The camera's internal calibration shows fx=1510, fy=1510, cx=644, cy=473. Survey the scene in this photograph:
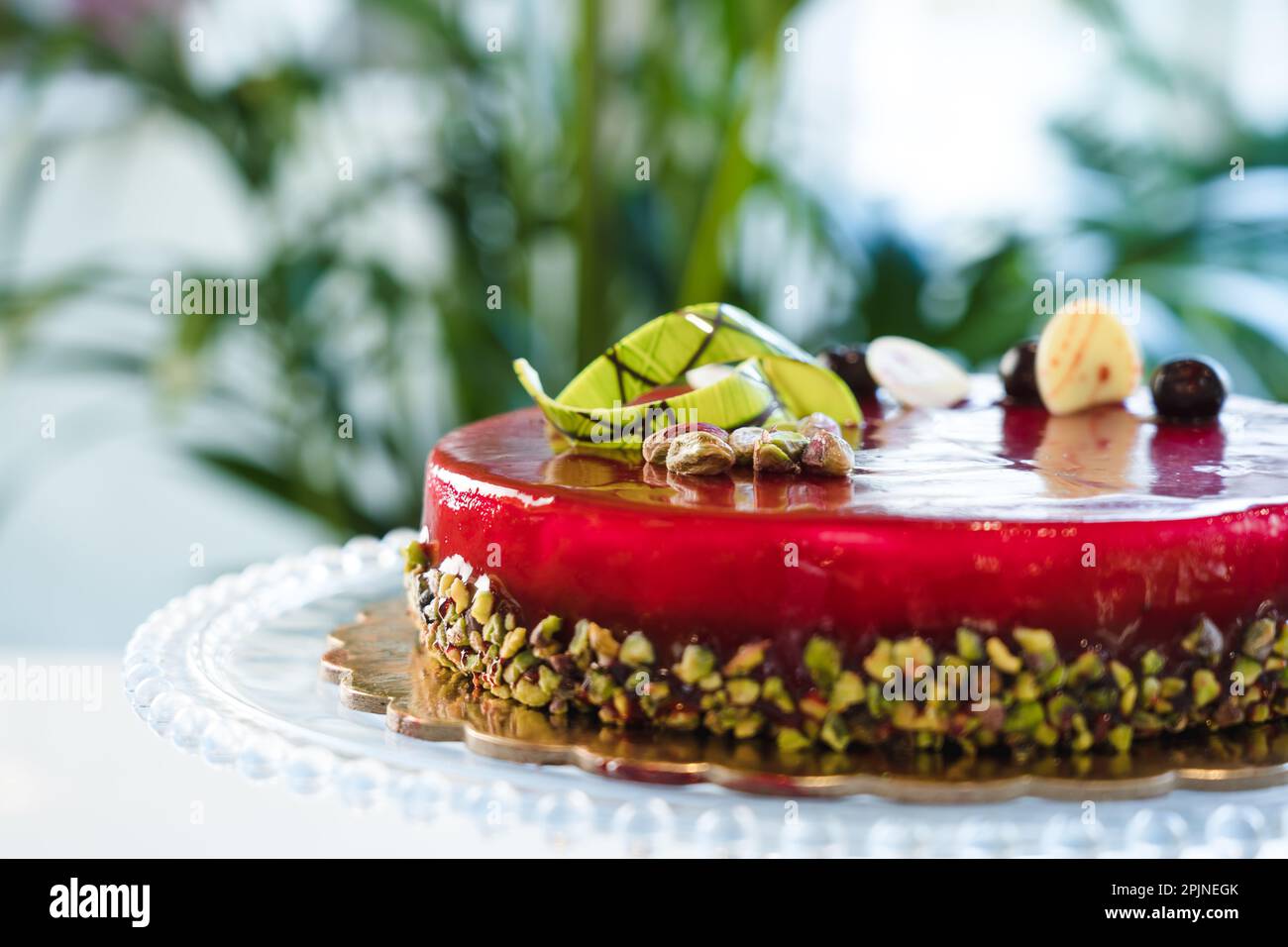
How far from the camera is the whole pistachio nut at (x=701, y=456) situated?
3.77 ft

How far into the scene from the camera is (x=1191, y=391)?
151 cm

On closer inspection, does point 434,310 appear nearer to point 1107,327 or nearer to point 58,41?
point 58,41

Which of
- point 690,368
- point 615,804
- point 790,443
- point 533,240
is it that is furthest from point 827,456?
point 533,240

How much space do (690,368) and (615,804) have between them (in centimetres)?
56

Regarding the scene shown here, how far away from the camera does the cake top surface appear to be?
3.46 ft

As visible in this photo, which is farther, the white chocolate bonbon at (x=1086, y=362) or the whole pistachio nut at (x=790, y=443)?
the white chocolate bonbon at (x=1086, y=362)

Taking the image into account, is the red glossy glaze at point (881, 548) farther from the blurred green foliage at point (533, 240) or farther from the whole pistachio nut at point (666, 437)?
the blurred green foliage at point (533, 240)

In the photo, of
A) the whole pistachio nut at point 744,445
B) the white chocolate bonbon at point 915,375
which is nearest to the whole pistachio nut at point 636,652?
the whole pistachio nut at point 744,445

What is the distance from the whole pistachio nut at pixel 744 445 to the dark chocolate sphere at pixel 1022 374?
0.50m

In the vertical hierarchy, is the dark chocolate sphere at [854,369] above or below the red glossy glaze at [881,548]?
above

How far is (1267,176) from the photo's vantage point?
8.61 feet

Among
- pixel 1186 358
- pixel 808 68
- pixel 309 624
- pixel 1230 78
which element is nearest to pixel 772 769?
pixel 309 624

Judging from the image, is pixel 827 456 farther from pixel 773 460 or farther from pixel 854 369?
pixel 854 369

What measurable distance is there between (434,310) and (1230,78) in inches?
77.5
